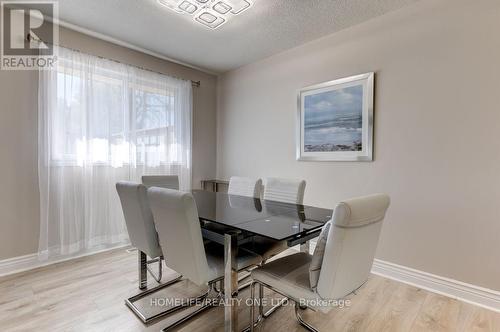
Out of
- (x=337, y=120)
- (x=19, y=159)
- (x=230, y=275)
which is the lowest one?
(x=230, y=275)

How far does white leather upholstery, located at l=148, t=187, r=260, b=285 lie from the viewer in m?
1.34

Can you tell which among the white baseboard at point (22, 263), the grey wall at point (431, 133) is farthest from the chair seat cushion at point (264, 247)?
the white baseboard at point (22, 263)

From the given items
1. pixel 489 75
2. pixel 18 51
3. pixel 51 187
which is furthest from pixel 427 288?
pixel 18 51

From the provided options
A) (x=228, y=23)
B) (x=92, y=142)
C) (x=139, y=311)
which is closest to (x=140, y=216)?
(x=139, y=311)

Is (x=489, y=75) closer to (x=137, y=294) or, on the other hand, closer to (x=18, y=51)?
(x=137, y=294)

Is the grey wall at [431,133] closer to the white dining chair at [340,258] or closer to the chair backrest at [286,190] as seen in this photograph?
the chair backrest at [286,190]

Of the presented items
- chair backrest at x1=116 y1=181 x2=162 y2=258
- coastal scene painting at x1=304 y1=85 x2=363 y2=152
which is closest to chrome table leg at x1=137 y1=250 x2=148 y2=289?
chair backrest at x1=116 y1=181 x2=162 y2=258

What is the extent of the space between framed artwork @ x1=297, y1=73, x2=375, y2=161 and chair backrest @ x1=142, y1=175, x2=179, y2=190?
153 centimetres

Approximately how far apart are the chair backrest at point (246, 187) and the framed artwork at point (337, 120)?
0.73m

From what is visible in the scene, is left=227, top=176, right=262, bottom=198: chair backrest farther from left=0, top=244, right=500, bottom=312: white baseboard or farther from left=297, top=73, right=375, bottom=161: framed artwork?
left=0, top=244, right=500, bottom=312: white baseboard

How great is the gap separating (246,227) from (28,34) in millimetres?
2875

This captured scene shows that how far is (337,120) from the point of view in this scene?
2781mm

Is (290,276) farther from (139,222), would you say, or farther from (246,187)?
(246,187)

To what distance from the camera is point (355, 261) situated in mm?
1296
